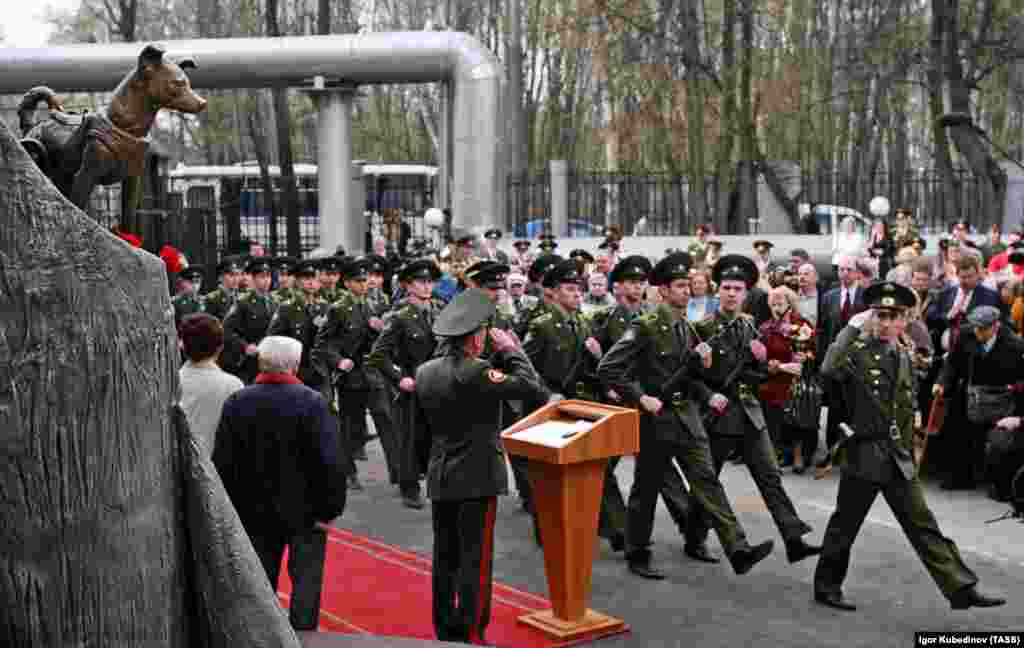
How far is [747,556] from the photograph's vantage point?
27.2 ft

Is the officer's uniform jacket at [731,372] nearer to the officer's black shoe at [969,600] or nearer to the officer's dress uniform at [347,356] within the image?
the officer's black shoe at [969,600]

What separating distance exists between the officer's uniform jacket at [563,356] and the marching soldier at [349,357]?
1893mm

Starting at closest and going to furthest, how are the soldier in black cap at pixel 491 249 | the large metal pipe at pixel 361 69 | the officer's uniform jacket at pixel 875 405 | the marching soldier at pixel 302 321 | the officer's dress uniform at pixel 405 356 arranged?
the officer's uniform jacket at pixel 875 405 → the officer's dress uniform at pixel 405 356 → the marching soldier at pixel 302 321 → the soldier in black cap at pixel 491 249 → the large metal pipe at pixel 361 69

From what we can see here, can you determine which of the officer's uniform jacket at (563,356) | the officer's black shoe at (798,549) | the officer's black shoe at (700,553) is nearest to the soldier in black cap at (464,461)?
the officer's black shoe at (798,549)

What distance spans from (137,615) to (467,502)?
12.5ft

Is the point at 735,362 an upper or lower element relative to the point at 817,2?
lower

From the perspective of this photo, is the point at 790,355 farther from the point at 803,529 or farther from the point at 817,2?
the point at 817,2

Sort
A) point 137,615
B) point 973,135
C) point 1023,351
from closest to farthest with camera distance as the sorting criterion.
Result: point 137,615 → point 1023,351 → point 973,135

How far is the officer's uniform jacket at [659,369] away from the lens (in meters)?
8.84

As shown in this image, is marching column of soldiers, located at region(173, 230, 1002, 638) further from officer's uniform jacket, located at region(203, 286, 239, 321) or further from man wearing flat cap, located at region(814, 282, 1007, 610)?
officer's uniform jacket, located at region(203, 286, 239, 321)

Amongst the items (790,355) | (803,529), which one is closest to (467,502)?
(803,529)

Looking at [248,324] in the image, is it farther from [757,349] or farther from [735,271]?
[757,349]

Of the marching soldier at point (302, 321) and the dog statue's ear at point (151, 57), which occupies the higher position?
the dog statue's ear at point (151, 57)

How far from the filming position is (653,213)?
2667 cm
